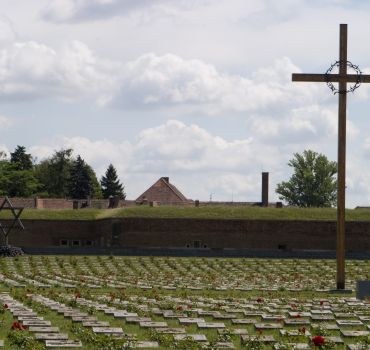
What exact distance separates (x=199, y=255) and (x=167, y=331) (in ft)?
84.1

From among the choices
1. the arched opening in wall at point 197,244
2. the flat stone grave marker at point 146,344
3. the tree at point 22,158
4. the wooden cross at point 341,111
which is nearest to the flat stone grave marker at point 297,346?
the flat stone grave marker at point 146,344

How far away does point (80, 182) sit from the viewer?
101 metres

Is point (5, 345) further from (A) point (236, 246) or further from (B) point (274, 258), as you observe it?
(A) point (236, 246)

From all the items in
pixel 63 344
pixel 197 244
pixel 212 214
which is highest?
pixel 212 214

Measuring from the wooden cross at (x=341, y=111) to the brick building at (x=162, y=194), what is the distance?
55482 millimetres

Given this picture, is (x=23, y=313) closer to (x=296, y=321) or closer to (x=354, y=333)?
(x=296, y=321)

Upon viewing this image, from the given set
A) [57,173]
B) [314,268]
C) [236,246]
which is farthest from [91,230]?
[57,173]

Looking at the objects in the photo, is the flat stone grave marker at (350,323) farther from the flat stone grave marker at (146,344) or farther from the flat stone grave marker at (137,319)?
the flat stone grave marker at (146,344)

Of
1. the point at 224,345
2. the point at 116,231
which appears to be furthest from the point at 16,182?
the point at 224,345

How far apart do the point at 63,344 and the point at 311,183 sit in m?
84.9

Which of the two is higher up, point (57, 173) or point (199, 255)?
point (57, 173)

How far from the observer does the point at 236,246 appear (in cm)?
4841

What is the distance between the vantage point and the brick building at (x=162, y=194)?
263 feet

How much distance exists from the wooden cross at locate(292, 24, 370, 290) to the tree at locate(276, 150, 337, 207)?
7221cm
